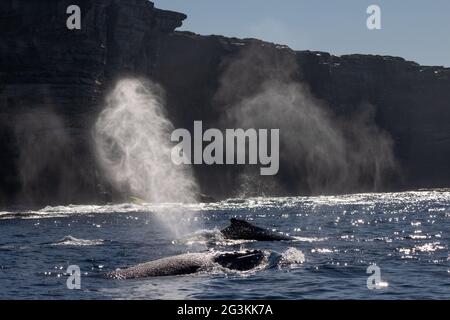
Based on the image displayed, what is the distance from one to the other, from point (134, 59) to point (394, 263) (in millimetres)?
118127

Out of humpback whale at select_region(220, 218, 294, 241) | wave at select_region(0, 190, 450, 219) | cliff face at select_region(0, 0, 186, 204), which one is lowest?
wave at select_region(0, 190, 450, 219)

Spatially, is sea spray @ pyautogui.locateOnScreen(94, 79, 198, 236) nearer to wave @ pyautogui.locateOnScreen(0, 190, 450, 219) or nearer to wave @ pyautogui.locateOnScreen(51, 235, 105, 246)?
wave @ pyautogui.locateOnScreen(0, 190, 450, 219)

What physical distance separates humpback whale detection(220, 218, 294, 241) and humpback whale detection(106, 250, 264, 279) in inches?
453

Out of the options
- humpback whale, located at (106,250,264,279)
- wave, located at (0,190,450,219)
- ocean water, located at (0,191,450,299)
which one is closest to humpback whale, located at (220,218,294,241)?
ocean water, located at (0,191,450,299)

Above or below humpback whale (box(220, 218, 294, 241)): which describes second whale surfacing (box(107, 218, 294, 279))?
above

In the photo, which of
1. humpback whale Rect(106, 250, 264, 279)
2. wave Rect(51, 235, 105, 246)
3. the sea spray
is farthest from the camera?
the sea spray

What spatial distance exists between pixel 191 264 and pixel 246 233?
46.1 feet

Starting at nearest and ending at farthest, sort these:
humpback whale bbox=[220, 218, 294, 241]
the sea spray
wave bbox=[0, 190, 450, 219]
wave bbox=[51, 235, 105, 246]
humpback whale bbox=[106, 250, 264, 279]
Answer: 1. humpback whale bbox=[106, 250, 264, 279]
2. humpback whale bbox=[220, 218, 294, 241]
3. wave bbox=[51, 235, 105, 246]
4. wave bbox=[0, 190, 450, 219]
5. the sea spray

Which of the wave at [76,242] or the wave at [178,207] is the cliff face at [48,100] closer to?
the wave at [178,207]

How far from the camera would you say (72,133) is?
4405 inches

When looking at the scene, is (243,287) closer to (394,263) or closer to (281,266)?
(281,266)

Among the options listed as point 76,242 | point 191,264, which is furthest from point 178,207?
point 191,264

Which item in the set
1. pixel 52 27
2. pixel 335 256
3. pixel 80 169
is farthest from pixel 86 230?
pixel 52 27

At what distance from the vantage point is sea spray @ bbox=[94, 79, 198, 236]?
403 ft
